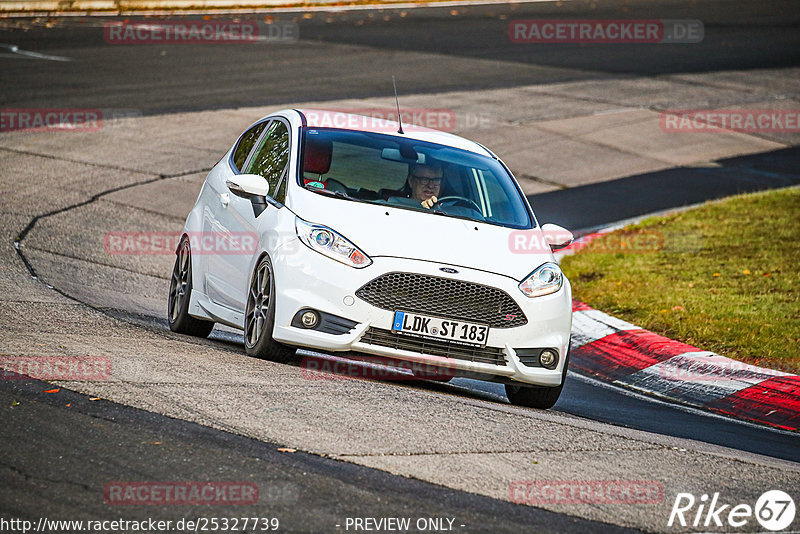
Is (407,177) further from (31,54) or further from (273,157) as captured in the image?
(31,54)

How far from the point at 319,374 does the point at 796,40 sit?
29077mm

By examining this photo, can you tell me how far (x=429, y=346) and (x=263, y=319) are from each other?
45.2 inches

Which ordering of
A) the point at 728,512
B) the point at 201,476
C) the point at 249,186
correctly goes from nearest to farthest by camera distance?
the point at 201,476, the point at 728,512, the point at 249,186

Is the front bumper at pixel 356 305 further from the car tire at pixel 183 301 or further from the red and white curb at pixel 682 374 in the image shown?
the red and white curb at pixel 682 374

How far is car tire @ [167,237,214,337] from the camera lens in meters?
9.40

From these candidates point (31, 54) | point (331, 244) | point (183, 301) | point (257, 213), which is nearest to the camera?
point (331, 244)

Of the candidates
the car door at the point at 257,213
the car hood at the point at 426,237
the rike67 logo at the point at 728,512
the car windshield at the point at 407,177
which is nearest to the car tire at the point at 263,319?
the car door at the point at 257,213

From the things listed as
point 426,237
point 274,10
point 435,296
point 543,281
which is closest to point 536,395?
point 543,281

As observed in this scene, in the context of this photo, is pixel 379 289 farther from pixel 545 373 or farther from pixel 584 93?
pixel 584 93

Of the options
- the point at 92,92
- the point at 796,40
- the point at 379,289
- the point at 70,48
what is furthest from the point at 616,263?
the point at 796,40

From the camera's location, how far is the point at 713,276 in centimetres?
1255

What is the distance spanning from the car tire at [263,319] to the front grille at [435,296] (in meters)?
0.65

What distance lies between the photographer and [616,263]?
1348 cm

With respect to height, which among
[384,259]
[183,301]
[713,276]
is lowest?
[713,276]
